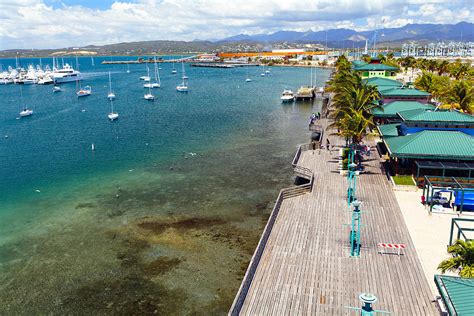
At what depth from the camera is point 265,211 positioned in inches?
1507

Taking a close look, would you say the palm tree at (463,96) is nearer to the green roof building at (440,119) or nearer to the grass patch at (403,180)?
the green roof building at (440,119)

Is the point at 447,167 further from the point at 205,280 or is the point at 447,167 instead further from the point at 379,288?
the point at 205,280

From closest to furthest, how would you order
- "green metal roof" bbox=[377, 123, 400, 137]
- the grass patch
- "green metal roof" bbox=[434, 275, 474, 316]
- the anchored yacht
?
"green metal roof" bbox=[434, 275, 474, 316] < the grass patch < "green metal roof" bbox=[377, 123, 400, 137] < the anchored yacht

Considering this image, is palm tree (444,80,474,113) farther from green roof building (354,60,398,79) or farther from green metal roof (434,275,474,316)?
green metal roof (434,275,474,316)

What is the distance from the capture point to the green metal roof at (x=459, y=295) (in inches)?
584

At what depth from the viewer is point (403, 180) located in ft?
122

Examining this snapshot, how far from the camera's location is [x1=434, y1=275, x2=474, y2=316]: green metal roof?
1484cm

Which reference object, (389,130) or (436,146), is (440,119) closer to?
(389,130)

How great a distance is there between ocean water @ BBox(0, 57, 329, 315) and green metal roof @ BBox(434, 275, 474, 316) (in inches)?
523

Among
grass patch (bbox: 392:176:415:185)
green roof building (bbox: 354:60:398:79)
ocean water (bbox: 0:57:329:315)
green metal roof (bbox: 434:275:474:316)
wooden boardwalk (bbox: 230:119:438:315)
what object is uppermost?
green roof building (bbox: 354:60:398:79)

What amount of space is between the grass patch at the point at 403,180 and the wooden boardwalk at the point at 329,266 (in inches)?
125

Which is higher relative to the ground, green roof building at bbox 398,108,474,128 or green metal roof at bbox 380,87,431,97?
green metal roof at bbox 380,87,431,97

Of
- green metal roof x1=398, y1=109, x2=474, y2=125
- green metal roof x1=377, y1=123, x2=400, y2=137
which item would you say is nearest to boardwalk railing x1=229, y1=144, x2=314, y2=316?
green metal roof x1=377, y1=123, x2=400, y2=137

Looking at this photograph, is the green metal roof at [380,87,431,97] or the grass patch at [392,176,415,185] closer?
the grass patch at [392,176,415,185]
